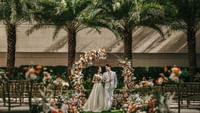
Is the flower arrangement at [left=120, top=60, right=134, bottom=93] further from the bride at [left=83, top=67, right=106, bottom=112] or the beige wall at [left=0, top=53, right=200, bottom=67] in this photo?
the beige wall at [left=0, top=53, right=200, bottom=67]

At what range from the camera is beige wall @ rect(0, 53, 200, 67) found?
42.6m

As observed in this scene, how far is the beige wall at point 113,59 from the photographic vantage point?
4259 centimetres

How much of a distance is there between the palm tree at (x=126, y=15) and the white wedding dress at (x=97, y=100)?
32.0ft

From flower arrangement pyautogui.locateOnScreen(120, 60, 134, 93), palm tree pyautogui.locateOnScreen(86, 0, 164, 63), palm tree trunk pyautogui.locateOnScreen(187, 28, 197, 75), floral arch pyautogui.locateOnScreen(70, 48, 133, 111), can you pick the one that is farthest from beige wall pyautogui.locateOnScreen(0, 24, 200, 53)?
floral arch pyautogui.locateOnScreen(70, 48, 133, 111)

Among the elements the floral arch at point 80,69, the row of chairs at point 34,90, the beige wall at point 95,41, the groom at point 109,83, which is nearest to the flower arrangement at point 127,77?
the groom at point 109,83

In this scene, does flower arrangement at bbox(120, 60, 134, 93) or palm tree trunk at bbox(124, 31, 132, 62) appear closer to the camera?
flower arrangement at bbox(120, 60, 134, 93)

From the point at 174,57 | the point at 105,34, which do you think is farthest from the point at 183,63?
the point at 105,34

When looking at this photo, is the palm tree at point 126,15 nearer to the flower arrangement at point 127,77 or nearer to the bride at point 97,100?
the flower arrangement at point 127,77

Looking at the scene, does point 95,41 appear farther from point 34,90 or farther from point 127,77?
point 127,77

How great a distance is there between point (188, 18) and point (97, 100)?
1325 centimetres

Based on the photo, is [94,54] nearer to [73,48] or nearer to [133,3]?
[133,3]

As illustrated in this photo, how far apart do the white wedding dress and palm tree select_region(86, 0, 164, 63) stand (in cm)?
976

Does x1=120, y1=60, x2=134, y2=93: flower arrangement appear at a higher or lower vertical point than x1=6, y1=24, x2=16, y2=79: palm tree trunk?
lower

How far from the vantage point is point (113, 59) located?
42.7 m
